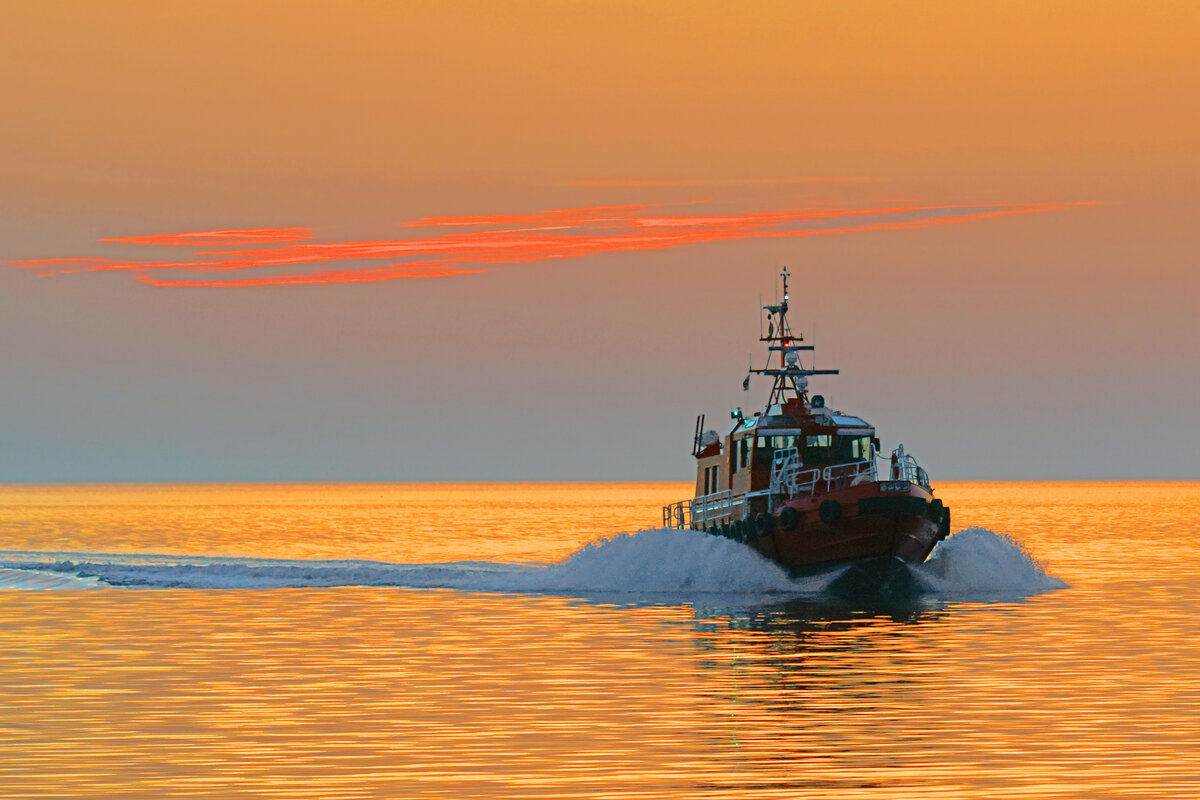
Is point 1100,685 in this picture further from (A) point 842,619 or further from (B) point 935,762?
(A) point 842,619

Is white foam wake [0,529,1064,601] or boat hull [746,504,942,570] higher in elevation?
boat hull [746,504,942,570]

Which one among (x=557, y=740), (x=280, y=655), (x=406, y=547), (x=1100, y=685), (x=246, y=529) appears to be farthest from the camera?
(x=246, y=529)

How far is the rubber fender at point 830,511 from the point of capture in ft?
140

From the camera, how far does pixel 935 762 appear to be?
20109 mm

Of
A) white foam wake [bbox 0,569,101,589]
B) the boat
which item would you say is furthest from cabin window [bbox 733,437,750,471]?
white foam wake [bbox 0,569,101,589]

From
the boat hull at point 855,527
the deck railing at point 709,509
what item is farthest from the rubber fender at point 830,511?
the deck railing at point 709,509

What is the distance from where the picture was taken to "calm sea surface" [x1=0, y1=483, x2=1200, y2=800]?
1942 centimetres

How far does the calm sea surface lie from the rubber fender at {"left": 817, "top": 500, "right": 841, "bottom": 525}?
7.19 feet

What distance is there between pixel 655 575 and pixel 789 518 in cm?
754

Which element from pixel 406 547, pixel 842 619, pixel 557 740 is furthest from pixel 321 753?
pixel 406 547

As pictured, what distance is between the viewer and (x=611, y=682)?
2745 cm

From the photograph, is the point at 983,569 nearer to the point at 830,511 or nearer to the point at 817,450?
the point at 817,450

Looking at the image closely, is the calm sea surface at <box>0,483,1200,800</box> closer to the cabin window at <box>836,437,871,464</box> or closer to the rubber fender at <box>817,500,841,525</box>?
the rubber fender at <box>817,500,841,525</box>

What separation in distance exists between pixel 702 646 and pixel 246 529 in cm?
9129
